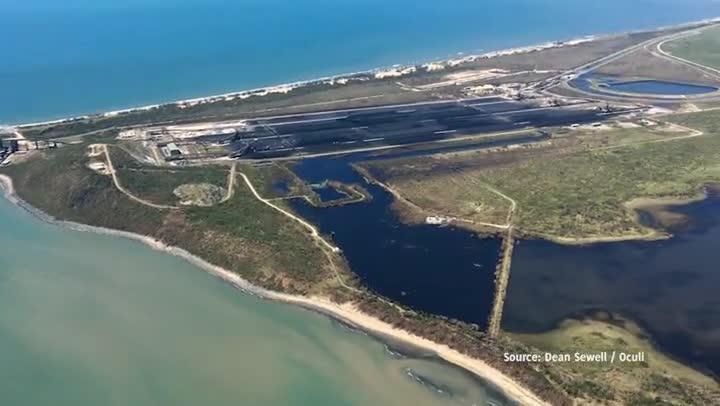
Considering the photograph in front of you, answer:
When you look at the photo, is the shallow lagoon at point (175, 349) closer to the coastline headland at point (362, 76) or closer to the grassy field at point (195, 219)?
the grassy field at point (195, 219)

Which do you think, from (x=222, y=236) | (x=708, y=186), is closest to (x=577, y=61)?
(x=708, y=186)

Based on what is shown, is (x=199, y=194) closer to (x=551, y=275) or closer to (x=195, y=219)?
(x=195, y=219)

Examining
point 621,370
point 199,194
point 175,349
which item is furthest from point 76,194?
point 621,370

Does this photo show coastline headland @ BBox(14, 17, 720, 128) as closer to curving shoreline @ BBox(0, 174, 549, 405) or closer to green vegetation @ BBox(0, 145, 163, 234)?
green vegetation @ BBox(0, 145, 163, 234)

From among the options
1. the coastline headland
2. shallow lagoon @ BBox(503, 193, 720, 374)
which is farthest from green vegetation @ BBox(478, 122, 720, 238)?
the coastline headland

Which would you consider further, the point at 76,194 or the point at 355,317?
the point at 76,194

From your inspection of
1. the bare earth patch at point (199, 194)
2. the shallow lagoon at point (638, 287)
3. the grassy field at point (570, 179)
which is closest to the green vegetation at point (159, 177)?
the bare earth patch at point (199, 194)
